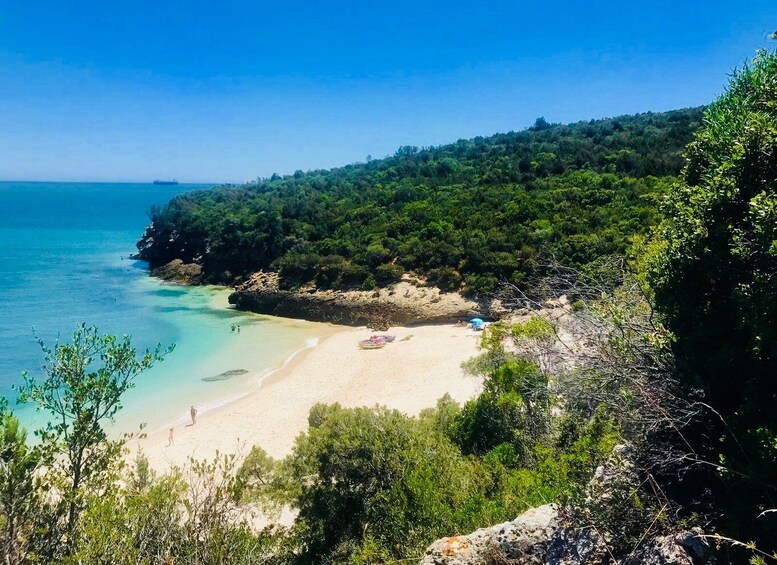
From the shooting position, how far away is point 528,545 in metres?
6.08

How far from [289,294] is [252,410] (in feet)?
69.8

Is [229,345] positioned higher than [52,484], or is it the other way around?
[52,484]

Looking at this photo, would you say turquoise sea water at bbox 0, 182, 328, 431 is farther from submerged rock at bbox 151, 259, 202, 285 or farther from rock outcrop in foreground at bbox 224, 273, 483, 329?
submerged rock at bbox 151, 259, 202, 285

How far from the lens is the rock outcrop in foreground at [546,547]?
17.1 feet

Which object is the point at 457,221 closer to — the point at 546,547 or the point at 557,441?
the point at 557,441

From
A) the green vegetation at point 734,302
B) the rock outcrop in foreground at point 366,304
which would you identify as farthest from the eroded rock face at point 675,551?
the rock outcrop in foreground at point 366,304

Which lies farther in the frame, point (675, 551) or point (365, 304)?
point (365, 304)

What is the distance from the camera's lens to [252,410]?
940 inches

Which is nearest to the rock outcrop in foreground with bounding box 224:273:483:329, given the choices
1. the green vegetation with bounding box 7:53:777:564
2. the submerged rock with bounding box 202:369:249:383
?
the submerged rock with bounding box 202:369:249:383

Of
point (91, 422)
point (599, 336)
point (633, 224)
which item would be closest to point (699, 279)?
point (599, 336)

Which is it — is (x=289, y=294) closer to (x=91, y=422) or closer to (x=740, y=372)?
(x=91, y=422)

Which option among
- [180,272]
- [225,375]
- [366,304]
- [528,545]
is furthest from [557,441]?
[180,272]

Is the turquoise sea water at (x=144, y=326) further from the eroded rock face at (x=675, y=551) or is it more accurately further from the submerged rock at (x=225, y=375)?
the eroded rock face at (x=675, y=551)

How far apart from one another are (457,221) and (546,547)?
40212 millimetres
